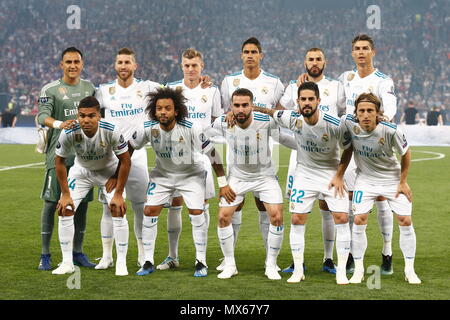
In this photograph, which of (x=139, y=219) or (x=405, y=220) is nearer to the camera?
(x=405, y=220)

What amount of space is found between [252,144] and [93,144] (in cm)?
140

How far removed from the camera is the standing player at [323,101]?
6769 mm

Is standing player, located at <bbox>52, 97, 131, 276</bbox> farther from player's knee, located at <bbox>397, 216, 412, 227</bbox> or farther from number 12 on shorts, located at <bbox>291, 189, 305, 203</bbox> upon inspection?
player's knee, located at <bbox>397, 216, 412, 227</bbox>

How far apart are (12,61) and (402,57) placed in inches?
799

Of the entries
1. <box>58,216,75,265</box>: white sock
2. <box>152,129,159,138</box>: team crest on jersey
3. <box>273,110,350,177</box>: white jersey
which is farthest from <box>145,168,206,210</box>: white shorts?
<box>273,110,350,177</box>: white jersey

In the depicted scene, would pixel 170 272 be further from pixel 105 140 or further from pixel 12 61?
pixel 12 61

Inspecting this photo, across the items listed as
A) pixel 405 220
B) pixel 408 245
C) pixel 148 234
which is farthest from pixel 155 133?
pixel 408 245

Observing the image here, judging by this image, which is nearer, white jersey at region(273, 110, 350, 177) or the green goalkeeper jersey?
white jersey at region(273, 110, 350, 177)

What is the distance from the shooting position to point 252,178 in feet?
21.3

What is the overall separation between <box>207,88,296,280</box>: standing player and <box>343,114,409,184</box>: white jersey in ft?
2.07

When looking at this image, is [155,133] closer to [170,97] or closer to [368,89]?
[170,97]

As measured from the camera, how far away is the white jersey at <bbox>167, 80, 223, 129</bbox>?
7.25 metres

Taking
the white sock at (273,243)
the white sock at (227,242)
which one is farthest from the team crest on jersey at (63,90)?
the white sock at (273,243)

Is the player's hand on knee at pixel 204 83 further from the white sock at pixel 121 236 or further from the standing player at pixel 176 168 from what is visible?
the white sock at pixel 121 236
